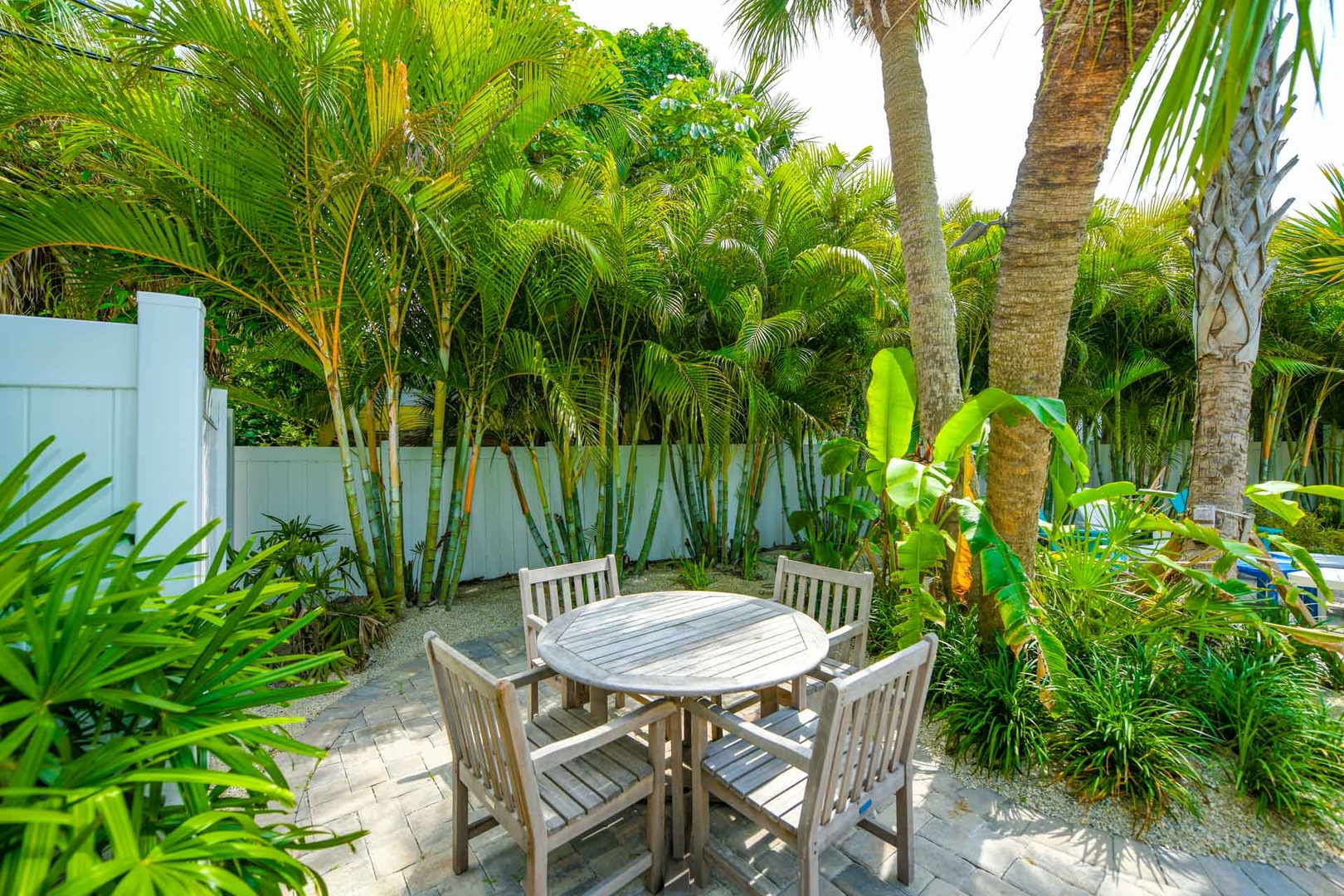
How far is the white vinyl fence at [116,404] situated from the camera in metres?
1.63

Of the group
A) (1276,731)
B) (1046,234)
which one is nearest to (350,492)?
(1046,234)

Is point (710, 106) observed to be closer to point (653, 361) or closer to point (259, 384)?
point (653, 361)

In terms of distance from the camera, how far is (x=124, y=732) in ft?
3.76

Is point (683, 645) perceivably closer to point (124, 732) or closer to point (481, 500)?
point (124, 732)

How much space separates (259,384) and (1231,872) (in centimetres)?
753

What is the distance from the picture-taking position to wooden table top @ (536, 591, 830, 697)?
2.00 meters

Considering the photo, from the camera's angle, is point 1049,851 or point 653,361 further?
point 653,361

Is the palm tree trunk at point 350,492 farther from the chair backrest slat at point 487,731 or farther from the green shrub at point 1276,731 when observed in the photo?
the green shrub at point 1276,731

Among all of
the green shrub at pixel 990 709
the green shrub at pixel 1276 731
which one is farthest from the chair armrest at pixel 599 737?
the green shrub at pixel 1276 731

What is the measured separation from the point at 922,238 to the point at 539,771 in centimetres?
342

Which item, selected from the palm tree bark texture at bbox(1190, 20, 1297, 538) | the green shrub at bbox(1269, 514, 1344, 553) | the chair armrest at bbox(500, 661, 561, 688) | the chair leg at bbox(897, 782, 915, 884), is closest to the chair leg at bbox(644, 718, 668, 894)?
the chair armrest at bbox(500, 661, 561, 688)

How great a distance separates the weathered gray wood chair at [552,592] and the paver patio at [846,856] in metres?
0.60

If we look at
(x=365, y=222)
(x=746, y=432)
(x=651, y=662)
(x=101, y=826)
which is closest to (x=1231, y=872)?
(x=651, y=662)

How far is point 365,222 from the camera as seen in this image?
11.8 feet
